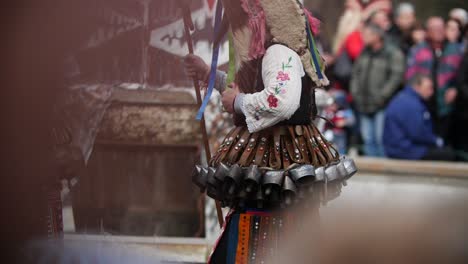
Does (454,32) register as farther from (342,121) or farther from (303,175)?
(303,175)

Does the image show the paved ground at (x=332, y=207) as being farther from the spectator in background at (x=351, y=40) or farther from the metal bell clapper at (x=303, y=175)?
the spectator in background at (x=351, y=40)

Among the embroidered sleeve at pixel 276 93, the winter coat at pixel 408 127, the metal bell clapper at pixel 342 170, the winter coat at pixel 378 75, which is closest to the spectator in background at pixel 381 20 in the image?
the winter coat at pixel 378 75

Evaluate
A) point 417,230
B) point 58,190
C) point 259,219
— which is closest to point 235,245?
point 259,219

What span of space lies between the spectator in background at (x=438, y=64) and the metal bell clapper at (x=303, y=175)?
586 cm

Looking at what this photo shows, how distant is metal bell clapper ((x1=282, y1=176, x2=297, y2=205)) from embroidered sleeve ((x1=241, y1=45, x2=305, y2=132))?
24 centimetres

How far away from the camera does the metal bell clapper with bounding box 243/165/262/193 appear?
3421 millimetres

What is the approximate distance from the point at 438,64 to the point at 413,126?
32.0 inches

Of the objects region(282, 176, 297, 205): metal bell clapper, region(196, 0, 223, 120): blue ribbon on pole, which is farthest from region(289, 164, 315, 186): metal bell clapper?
region(196, 0, 223, 120): blue ribbon on pole

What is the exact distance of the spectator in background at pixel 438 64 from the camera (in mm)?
9062

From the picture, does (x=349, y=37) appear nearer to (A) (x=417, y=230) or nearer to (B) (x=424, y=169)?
(B) (x=424, y=169)

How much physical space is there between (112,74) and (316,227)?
1.11m

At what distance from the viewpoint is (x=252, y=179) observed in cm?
342

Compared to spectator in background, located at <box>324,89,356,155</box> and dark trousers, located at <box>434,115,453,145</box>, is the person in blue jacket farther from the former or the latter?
spectator in background, located at <box>324,89,356,155</box>

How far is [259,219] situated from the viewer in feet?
11.7
